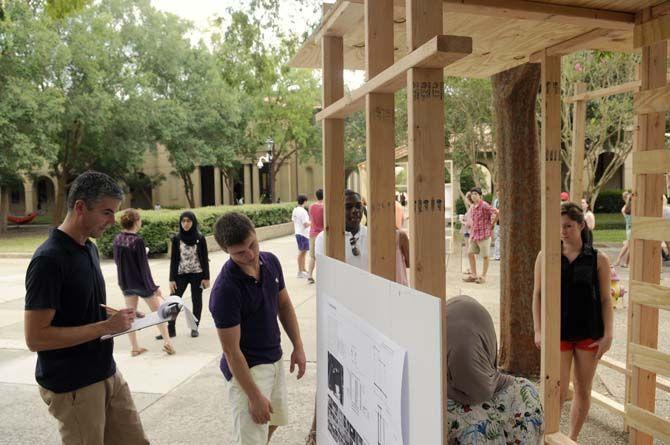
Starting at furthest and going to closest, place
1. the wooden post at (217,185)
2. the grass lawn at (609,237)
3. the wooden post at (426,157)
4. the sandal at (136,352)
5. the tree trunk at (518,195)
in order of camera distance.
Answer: the wooden post at (217,185) < the grass lawn at (609,237) < the sandal at (136,352) < the tree trunk at (518,195) < the wooden post at (426,157)

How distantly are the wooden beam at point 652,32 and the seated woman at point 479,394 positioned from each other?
2137 mm

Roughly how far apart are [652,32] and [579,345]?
6.31 feet

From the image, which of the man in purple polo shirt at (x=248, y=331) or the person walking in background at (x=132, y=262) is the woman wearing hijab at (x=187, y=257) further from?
the man in purple polo shirt at (x=248, y=331)

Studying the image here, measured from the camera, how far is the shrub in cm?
2820

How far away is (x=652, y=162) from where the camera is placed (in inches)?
117

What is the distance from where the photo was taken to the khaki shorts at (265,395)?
280cm

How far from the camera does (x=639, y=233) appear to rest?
307 cm

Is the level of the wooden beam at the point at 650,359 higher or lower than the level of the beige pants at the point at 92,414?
higher

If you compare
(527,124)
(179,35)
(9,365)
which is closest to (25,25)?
(179,35)

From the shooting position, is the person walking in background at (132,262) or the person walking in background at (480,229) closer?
the person walking in background at (132,262)

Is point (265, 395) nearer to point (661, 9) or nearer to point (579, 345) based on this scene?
point (579, 345)

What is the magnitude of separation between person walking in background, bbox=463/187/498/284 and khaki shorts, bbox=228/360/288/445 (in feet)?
24.4

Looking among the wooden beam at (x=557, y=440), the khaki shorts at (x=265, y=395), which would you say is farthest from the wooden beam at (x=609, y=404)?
the khaki shorts at (x=265, y=395)

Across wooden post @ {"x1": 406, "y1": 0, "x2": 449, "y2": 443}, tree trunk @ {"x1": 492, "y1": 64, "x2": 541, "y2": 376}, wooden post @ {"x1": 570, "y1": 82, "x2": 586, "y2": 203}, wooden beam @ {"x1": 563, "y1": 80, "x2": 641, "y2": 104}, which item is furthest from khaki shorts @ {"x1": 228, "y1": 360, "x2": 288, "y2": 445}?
wooden post @ {"x1": 570, "y1": 82, "x2": 586, "y2": 203}
